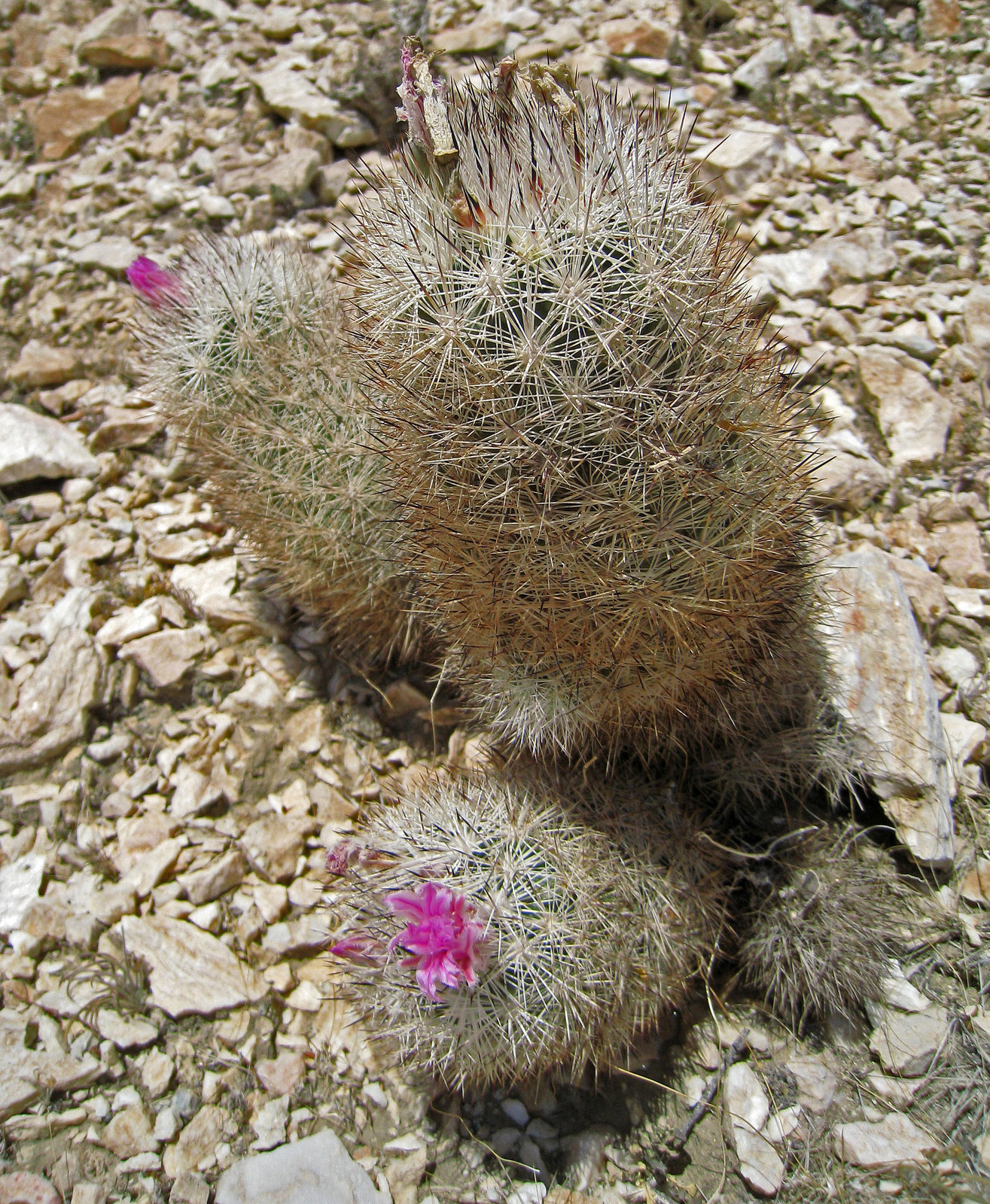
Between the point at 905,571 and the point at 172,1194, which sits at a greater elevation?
the point at 905,571

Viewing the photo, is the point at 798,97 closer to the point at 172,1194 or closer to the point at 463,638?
the point at 463,638

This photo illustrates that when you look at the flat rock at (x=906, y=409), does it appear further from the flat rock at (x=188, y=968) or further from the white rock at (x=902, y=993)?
the flat rock at (x=188, y=968)

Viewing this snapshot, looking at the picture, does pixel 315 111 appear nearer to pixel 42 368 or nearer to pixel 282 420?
pixel 42 368

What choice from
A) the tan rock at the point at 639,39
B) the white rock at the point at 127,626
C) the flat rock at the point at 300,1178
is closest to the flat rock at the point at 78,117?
the tan rock at the point at 639,39

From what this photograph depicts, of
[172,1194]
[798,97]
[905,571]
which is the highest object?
[798,97]

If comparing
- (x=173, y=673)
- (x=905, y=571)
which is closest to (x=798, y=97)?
(x=905, y=571)

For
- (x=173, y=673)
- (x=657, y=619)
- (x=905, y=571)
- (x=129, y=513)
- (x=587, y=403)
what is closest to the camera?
(x=587, y=403)

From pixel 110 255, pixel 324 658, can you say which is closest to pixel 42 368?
pixel 110 255
